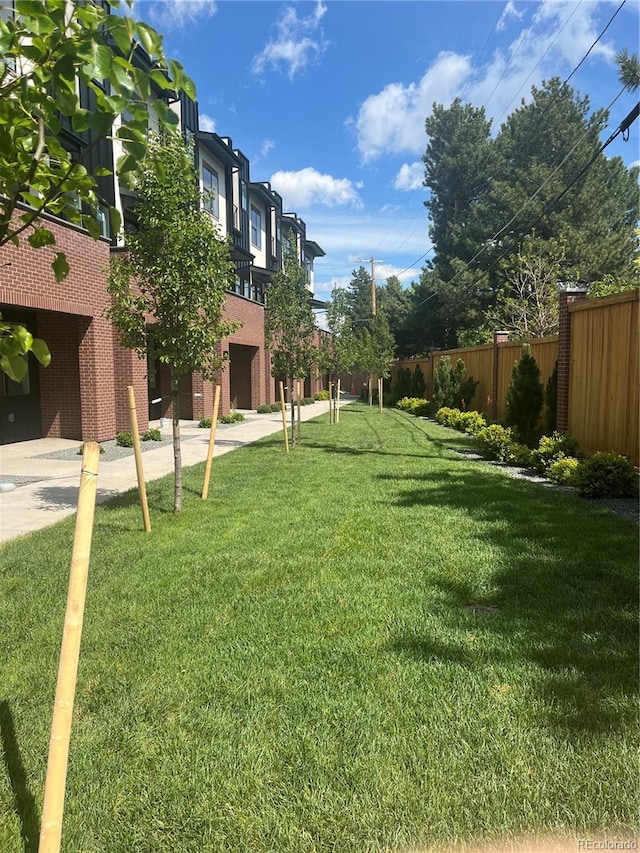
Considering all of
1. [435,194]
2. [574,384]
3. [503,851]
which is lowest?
[503,851]

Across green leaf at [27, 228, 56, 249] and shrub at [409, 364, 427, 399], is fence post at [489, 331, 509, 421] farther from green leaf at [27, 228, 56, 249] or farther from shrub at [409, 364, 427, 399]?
green leaf at [27, 228, 56, 249]

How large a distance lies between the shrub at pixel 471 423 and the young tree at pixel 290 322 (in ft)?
14.5

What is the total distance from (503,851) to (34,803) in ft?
5.63

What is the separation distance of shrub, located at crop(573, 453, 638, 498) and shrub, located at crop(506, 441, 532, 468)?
2051 millimetres

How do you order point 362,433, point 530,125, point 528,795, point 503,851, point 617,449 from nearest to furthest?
point 503,851 < point 528,795 < point 617,449 < point 362,433 < point 530,125

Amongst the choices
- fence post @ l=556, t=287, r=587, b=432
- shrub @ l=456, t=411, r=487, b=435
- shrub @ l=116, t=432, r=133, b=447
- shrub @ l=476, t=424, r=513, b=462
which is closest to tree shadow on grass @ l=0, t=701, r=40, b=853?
fence post @ l=556, t=287, r=587, b=432

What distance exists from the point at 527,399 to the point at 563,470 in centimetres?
311

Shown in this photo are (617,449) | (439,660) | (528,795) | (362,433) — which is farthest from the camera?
(362,433)

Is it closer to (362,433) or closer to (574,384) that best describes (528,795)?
(574,384)

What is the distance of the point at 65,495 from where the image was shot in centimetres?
792

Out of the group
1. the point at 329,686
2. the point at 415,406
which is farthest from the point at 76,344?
the point at 415,406

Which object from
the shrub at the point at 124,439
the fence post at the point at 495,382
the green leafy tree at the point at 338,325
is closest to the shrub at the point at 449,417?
the fence post at the point at 495,382

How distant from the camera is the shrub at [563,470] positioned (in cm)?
768

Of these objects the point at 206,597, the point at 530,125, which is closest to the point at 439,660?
the point at 206,597
